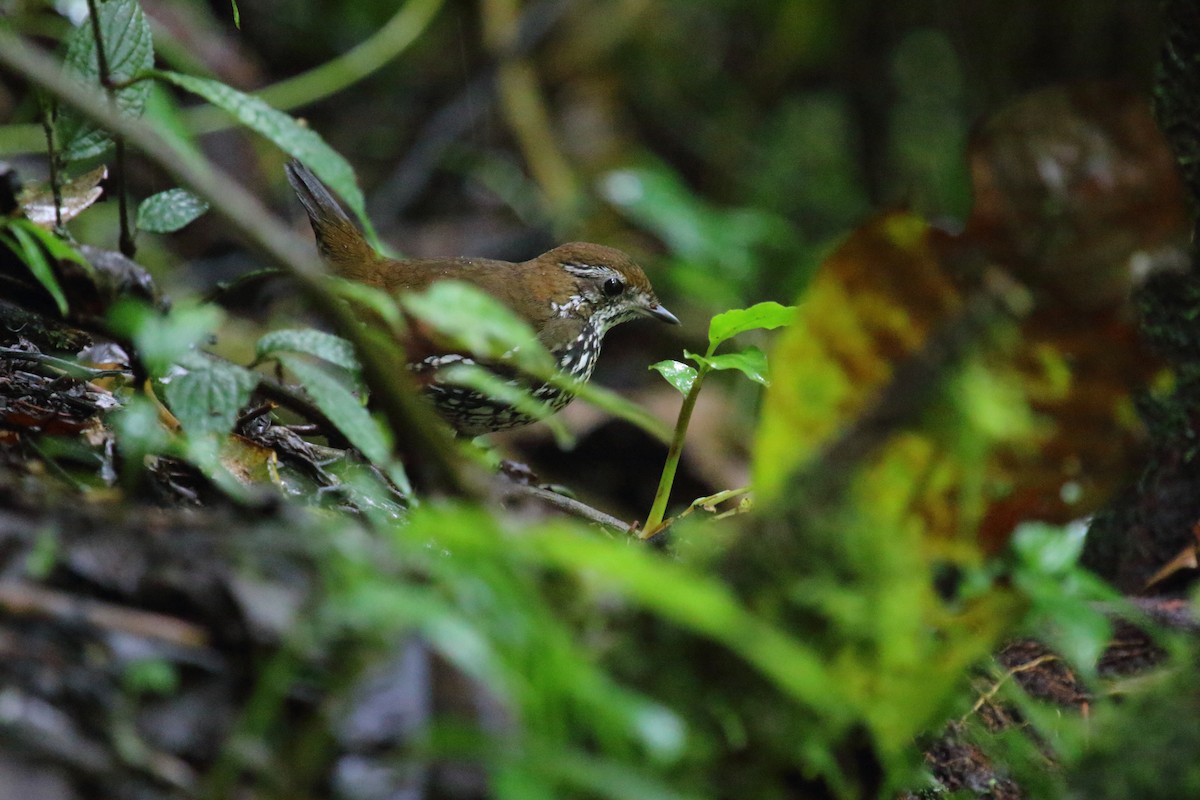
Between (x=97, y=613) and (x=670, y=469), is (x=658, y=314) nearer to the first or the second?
(x=670, y=469)

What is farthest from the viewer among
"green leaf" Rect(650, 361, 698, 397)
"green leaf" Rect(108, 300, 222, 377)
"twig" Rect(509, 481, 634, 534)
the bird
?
the bird

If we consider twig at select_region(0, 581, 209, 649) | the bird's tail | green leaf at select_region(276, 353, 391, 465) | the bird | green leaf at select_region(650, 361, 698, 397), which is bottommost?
twig at select_region(0, 581, 209, 649)

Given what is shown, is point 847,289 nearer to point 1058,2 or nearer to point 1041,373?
point 1041,373

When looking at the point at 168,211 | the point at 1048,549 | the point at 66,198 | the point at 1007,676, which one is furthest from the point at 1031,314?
the point at 66,198

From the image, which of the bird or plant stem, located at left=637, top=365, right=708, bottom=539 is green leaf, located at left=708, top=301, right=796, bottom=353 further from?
the bird

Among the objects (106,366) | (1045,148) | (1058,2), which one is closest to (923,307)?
(1045,148)

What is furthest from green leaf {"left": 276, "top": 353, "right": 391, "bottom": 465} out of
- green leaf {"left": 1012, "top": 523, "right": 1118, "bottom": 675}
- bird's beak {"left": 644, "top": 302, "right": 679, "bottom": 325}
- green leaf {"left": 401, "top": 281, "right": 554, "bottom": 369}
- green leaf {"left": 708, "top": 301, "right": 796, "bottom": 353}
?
bird's beak {"left": 644, "top": 302, "right": 679, "bottom": 325}

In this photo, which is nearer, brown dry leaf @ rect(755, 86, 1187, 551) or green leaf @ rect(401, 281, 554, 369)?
green leaf @ rect(401, 281, 554, 369)

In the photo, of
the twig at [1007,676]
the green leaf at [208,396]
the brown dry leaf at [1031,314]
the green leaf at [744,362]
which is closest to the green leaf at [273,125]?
the green leaf at [208,396]
